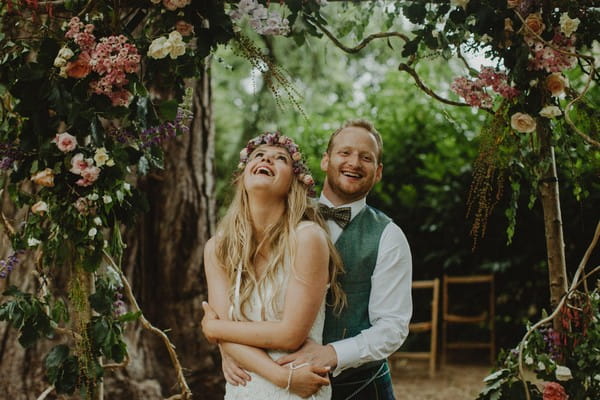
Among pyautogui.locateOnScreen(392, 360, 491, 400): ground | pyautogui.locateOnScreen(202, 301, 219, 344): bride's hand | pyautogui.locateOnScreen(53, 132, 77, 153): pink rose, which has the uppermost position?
pyautogui.locateOnScreen(53, 132, 77, 153): pink rose

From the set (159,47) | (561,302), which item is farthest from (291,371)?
(159,47)

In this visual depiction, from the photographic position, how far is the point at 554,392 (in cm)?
240

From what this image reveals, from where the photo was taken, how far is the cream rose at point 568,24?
7.36 feet

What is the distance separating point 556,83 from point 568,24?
184mm

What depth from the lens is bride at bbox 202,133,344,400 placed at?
206cm

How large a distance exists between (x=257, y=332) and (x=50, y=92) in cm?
95

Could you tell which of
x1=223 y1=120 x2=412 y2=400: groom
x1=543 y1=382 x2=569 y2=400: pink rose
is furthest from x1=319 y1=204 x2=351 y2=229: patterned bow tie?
x1=543 y1=382 x2=569 y2=400: pink rose

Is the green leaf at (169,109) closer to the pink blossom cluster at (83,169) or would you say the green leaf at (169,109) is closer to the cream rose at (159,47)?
the cream rose at (159,47)

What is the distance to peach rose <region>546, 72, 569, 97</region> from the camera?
7.43ft

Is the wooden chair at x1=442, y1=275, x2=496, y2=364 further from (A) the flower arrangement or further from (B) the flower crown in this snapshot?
(B) the flower crown

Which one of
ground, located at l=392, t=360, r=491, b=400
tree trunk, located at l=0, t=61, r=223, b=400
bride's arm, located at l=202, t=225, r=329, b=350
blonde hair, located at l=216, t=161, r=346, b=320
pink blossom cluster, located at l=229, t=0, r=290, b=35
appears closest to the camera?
bride's arm, located at l=202, t=225, r=329, b=350

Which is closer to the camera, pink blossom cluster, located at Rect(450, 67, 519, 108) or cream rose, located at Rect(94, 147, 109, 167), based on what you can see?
cream rose, located at Rect(94, 147, 109, 167)

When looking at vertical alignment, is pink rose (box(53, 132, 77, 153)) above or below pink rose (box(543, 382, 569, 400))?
above

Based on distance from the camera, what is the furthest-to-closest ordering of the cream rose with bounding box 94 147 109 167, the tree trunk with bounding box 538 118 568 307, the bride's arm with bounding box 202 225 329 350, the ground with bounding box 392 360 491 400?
the ground with bounding box 392 360 491 400 → the tree trunk with bounding box 538 118 568 307 → the cream rose with bounding box 94 147 109 167 → the bride's arm with bounding box 202 225 329 350
